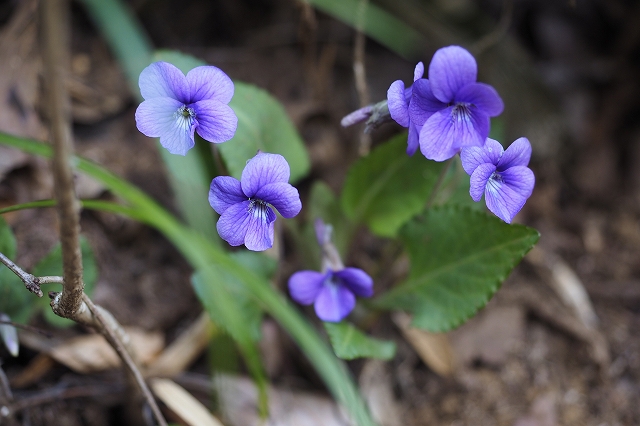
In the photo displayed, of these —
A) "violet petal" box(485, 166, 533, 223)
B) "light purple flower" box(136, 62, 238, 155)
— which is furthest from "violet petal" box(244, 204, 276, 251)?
"violet petal" box(485, 166, 533, 223)

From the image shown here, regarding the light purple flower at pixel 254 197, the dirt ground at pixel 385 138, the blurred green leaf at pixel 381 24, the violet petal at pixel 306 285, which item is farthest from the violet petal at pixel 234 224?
the blurred green leaf at pixel 381 24

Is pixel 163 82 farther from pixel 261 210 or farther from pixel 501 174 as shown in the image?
pixel 501 174

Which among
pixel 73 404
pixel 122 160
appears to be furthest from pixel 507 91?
pixel 73 404

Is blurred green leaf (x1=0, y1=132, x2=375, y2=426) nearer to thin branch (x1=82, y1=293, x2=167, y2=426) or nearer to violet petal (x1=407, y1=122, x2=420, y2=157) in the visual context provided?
thin branch (x1=82, y1=293, x2=167, y2=426)

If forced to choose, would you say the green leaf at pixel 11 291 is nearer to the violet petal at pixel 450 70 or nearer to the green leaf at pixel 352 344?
the green leaf at pixel 352 344

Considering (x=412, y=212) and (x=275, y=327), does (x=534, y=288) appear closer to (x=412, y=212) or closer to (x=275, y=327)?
(x=412, y=212)

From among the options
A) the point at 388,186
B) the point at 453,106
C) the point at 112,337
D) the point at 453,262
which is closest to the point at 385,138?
the point at 388,186
